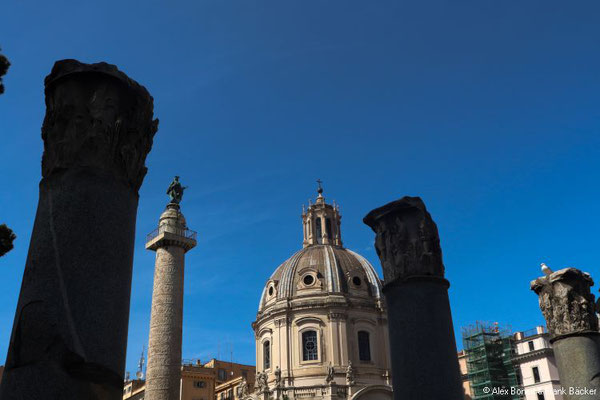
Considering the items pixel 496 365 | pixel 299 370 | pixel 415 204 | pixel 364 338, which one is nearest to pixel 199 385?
pixel 299 370

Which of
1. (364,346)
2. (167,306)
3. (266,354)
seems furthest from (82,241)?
(266,354)

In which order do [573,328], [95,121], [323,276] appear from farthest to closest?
[323,276] → [573,328] → [95,121]

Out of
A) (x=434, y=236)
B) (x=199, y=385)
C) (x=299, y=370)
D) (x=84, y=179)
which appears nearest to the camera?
(x=84, y=179)

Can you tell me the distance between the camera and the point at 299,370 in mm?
49938

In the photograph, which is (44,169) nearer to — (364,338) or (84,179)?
(84,179)

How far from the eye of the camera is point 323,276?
54.8 metres

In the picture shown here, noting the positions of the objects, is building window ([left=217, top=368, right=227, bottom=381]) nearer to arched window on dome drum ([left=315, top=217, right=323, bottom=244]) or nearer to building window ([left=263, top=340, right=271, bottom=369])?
building window ([left=263, top=340, right=271, bottom=369])

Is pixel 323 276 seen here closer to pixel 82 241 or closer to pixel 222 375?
pixel 222 375

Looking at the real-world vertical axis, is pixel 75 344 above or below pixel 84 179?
below

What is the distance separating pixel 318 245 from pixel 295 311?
373 inches

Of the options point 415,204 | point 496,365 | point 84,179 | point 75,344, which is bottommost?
point 75,344

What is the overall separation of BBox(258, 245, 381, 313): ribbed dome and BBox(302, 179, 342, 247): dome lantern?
2.86m

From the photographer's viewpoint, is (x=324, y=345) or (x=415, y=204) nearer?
(x=415, y=204)

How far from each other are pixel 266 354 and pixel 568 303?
44998 mm
